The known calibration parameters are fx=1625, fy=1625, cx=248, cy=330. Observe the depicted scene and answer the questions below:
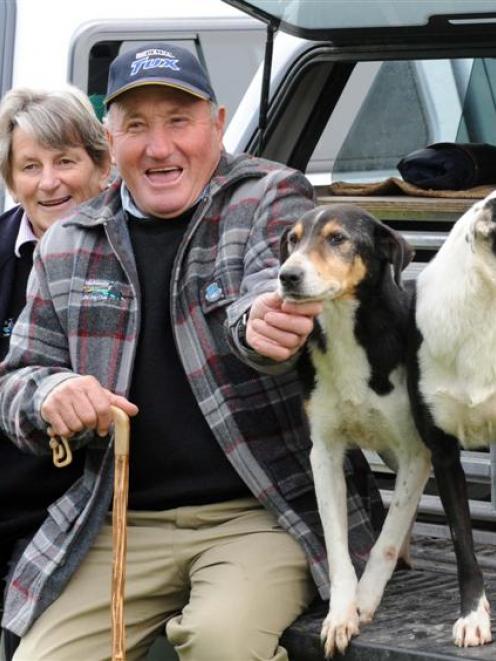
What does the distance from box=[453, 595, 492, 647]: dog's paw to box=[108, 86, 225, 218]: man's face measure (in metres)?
1.18

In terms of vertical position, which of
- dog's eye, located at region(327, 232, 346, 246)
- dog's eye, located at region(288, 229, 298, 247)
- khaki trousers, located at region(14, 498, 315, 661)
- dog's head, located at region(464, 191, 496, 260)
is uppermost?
dog's head, located at region(464, 191, 496, 260)

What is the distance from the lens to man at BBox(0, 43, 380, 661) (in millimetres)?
3691

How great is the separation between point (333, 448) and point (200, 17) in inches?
172

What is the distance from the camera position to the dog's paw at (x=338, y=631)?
3475 millimetres

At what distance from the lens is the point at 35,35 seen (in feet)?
25.8

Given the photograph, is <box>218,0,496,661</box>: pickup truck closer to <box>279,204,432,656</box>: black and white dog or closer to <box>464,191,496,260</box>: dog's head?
<box>279,204,432,656</box>: black and white dog

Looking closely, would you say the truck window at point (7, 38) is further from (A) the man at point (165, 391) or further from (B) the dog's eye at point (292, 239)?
(B) the dog's eye at point (292, 239)

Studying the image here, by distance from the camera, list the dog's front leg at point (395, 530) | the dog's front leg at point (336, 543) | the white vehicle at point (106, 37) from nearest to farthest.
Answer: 1. the dog's front leg at point (336, 543)
2. the dog's front leg at point (395, 530)
3. the white vehicle at point (106, 37)

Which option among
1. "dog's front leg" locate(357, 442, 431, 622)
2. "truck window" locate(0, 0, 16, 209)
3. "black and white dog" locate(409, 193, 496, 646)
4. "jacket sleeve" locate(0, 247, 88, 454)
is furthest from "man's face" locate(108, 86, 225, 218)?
"truck window" locate(0, 0, 16, 209)

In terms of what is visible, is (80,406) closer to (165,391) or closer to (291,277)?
(165,391)

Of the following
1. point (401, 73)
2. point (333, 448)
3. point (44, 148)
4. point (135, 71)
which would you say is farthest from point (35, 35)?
point (333, 448)

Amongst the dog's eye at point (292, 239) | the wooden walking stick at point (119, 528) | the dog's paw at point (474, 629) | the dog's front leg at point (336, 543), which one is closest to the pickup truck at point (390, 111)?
the dog's front leg at point (336, 543)

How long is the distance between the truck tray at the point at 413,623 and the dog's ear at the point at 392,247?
768mm

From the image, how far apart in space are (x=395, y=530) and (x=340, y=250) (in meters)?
0.64
